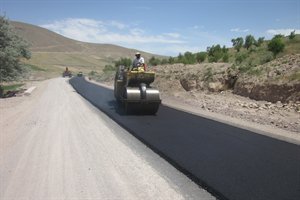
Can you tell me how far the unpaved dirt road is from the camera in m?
6.21

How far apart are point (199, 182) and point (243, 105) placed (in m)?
12.2

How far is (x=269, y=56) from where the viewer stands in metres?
26.0

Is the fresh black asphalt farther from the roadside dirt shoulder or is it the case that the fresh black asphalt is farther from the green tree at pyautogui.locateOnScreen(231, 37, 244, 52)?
the green tree at pyautogui.locateOnScreen(231, 37, 244, 52)

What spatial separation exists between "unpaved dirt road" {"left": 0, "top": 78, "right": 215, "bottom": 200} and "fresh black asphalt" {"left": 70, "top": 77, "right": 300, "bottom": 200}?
14.3 inches

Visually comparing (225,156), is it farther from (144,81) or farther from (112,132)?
(144,81)

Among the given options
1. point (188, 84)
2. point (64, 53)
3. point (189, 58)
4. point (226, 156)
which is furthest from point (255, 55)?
point (64, 53)

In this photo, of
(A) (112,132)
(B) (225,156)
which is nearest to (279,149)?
(B) (225,156)

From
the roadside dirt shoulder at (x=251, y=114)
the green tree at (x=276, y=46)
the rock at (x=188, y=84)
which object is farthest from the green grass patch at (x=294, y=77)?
the green tree at (x=276, y=46)

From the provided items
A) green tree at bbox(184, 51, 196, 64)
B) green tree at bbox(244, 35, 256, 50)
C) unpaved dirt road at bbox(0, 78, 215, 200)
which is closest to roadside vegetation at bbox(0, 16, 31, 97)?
unpaved dirt road at bbox(0, 78, 215, 200)

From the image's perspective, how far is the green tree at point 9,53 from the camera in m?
27.0

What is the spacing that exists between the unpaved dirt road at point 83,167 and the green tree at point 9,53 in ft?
51.2

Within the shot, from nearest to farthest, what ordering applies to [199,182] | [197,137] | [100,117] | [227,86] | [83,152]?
[199,182], [83,152], [197,137], [100,117], [227,86]

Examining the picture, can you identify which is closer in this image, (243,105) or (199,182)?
(199,182)

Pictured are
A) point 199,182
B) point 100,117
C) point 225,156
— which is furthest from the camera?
point 100,117
